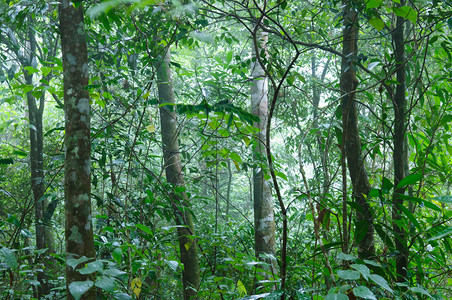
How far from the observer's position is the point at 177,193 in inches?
94.7

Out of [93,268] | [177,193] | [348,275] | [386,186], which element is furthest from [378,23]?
[177,193]

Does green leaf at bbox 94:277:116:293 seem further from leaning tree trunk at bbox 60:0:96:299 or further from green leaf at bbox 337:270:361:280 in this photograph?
green leaf at bbox 337:270:361:280

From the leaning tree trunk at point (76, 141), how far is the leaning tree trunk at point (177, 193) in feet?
2.17

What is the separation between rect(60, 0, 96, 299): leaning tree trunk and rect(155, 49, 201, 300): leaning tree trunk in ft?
2.17

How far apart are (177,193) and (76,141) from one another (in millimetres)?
915

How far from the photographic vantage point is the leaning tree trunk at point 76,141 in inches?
61.0

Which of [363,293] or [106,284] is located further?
[106,284]

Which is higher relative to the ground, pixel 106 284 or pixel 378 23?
pixel 378 23

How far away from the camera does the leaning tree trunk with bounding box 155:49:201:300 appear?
2495 millimetres

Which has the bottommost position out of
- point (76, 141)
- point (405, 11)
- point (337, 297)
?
point (337, 297)

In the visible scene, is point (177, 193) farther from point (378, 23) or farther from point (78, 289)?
point (378, 23)

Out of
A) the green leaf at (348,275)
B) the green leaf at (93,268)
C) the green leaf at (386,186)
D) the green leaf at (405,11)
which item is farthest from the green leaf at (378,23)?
the green leaf at (93,268)

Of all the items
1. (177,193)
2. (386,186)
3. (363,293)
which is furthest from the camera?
(177,193)

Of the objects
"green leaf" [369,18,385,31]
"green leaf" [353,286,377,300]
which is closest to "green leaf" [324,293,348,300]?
"green leaf" [353,286,377,300]
